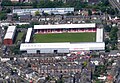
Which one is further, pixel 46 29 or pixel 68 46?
pixel 46 29

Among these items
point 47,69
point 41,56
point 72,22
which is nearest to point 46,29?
point 72,22

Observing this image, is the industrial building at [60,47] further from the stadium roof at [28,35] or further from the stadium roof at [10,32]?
the stadium roof at [10,32]

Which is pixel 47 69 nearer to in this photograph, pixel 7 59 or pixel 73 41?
pixel 7 59

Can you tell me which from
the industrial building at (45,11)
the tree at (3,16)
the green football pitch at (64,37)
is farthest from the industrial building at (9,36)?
the industrial building at (45,11)

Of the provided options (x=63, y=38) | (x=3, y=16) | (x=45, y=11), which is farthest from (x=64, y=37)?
(x=3, y=16)

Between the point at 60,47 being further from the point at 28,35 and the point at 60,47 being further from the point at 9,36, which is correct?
the point at 9,36

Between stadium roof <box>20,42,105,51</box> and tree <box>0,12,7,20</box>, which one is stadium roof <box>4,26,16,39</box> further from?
tree <box>0,12,7,20</box>

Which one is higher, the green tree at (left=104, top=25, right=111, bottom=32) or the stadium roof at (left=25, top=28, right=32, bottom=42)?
the stadium roof at (left=25, top=28, right=32, bottom=42)

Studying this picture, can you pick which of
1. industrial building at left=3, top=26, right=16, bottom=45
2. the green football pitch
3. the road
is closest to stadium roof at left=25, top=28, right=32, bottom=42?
the green football pitch
